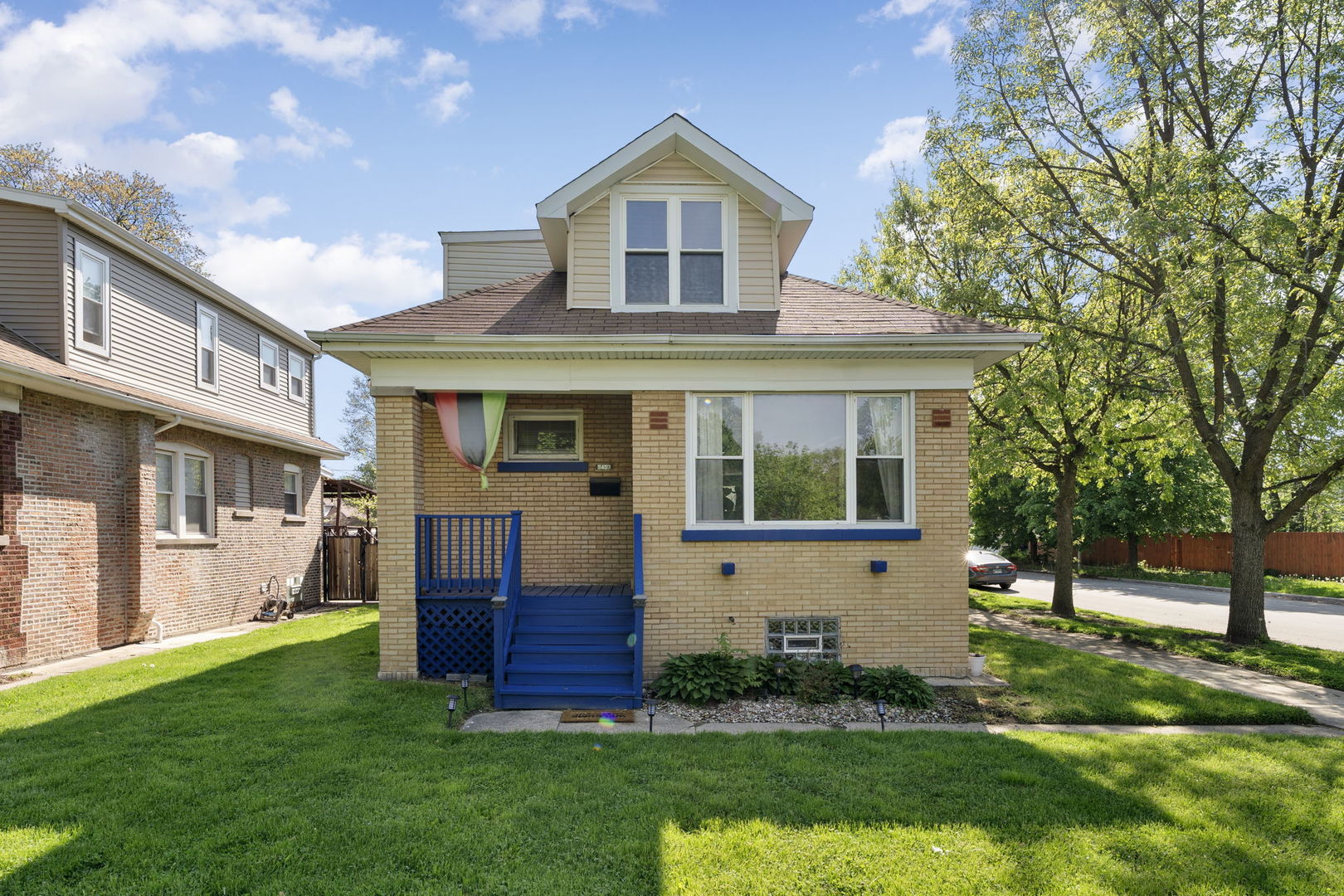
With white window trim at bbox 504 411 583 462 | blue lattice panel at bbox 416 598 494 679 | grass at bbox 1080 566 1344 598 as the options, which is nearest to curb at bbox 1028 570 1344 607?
grass at bbox 1080 566 1344 598

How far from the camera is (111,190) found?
22234 mm

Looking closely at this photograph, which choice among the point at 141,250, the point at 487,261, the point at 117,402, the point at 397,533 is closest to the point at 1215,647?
the point at 397,533

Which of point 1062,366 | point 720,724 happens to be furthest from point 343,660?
point 1062,366

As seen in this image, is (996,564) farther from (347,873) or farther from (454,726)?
(347,873)

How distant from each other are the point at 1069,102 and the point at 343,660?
14.2 metres

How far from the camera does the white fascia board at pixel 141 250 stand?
9.86 meters

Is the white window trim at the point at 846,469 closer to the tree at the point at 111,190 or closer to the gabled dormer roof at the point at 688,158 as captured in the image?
the gabled dormer roof at the point at 688,158

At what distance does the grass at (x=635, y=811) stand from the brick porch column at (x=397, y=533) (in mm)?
1340

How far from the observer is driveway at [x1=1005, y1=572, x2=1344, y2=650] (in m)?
13.2

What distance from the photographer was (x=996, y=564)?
874 inches

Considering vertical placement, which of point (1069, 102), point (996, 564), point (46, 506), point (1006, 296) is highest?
point (1069, 102)

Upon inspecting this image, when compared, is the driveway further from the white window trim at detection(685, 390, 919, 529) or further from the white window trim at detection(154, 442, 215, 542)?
the white window trim at detection(154, 442, 215, 542)

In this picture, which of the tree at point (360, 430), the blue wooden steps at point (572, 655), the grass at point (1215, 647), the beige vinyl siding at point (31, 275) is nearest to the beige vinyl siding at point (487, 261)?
the beige vinyl siding at point (31, 275)

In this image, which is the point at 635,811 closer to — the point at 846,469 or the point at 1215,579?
the point at 846,469
